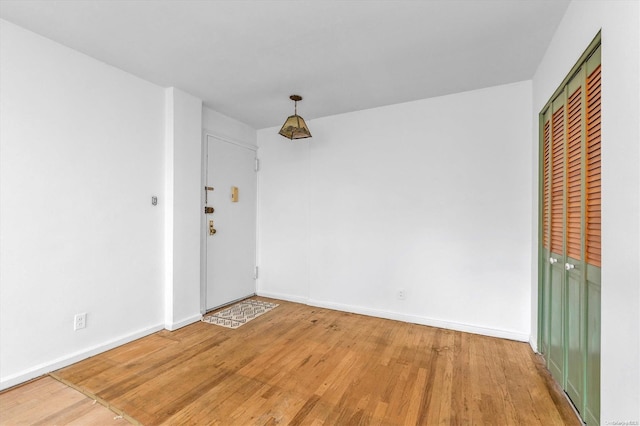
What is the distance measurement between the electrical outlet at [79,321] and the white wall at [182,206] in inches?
29.1

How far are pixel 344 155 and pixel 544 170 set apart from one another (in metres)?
2.07

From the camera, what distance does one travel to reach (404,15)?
1909mm

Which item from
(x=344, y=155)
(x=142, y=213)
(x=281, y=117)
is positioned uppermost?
(x=281, y=117)

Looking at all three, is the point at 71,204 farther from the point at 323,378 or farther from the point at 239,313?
the point at 323,378

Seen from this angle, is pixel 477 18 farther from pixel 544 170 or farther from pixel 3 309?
pixel 3 309

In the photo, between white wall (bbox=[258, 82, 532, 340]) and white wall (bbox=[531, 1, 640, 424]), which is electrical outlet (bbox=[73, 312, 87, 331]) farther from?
white wall (bbox=[531, 1, 640, 424])

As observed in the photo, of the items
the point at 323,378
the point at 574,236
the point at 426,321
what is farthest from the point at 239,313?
the point at 574,236

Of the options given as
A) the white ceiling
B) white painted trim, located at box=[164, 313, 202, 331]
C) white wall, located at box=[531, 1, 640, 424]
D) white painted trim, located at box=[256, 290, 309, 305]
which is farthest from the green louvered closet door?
white painted trim, located at box=[164, 313, 202, 331]

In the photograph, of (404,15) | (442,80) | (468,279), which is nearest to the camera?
(404,15)

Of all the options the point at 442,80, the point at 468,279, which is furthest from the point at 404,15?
the point at 468,279

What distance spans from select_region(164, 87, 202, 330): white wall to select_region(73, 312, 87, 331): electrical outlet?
0.74 metres

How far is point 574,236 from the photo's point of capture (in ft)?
5.89

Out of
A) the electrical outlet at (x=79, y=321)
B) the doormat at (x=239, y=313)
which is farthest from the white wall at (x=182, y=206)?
the electrical outlet at (x=79, y=321)

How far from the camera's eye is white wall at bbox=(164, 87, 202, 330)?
121 inches
